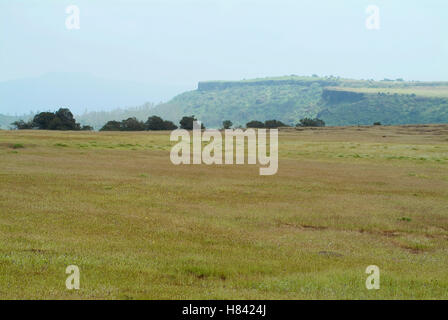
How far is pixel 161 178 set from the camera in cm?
3372

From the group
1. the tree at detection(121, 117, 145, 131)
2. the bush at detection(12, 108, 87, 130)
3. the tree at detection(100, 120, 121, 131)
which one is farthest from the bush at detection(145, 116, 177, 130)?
the bush at detection(12, 108, 87, 130)

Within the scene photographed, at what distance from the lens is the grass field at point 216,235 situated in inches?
463

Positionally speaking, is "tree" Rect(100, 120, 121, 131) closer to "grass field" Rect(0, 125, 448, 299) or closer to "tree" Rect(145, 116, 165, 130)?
"tree" Rect(145, 116, 165, 130)

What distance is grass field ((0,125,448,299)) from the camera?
38.6ft

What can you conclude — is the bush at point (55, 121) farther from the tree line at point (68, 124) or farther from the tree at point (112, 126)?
the tree at point (112, 126)

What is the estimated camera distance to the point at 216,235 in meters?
17.4

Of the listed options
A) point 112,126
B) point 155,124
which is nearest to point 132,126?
point 112,126

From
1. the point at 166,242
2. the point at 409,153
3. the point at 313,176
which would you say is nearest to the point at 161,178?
the point at 313,176

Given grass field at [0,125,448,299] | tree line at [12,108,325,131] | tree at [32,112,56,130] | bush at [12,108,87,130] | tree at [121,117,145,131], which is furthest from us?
tree at [121,117,145,131]

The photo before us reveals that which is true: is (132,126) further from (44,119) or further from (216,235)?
(216,235)

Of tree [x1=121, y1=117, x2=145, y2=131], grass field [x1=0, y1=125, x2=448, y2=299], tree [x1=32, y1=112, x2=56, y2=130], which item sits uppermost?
→ tree [x1=32, y1=112, x2=56, y2=130]

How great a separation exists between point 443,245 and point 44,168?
27788 mm

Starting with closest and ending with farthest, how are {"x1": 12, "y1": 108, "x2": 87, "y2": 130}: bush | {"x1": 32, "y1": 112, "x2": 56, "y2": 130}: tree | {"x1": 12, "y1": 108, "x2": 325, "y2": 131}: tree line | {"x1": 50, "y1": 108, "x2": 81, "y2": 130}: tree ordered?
1. {"x1": 50, "y1": 108, "x2": 81, "y2": 130}: tree
2. {"x1": 12, "y1": 108, "x2": 87, "y2": 130}: bush
3. {"x1": 12, "y1": 108, "x2": 325, "y2": 131}: tree line
4. {"x1": 32, "y1": 112, "x2": 56, "y2": 130}: tree
